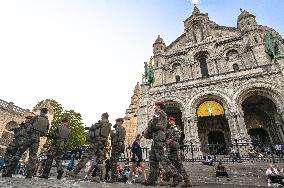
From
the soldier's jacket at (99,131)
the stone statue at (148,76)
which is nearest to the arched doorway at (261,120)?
the stone statue at (148,76)

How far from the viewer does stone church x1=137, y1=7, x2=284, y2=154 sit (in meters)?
19.2

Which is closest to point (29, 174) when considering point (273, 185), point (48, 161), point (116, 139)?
point (48, 161)

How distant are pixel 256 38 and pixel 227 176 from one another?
18.4 m

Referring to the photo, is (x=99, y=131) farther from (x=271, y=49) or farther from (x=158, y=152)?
(x=271, y=49)

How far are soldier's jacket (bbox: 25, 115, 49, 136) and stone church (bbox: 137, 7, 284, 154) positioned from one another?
13.4 meters

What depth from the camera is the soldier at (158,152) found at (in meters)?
5.89

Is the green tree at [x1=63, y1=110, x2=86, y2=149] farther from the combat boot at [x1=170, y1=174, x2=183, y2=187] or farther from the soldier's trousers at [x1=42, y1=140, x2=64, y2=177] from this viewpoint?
the combat boot at [x1=170, y1=174, x2=183, y2=187]

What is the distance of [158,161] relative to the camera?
6.05 metres

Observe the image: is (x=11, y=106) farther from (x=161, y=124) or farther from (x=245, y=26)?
(x=245, y=26)

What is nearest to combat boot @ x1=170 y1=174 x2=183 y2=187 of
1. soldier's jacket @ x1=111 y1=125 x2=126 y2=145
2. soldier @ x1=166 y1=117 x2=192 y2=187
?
soldier @ x1=166 y1=117 x2=192 y2=187


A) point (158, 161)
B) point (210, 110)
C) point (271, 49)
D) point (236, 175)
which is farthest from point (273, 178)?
point (271, 49)

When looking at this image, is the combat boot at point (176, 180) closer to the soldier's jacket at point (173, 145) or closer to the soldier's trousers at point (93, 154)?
the soldier's jacket at point (173, 145)

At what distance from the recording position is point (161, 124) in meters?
6.36

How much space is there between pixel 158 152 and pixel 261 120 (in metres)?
19.7
